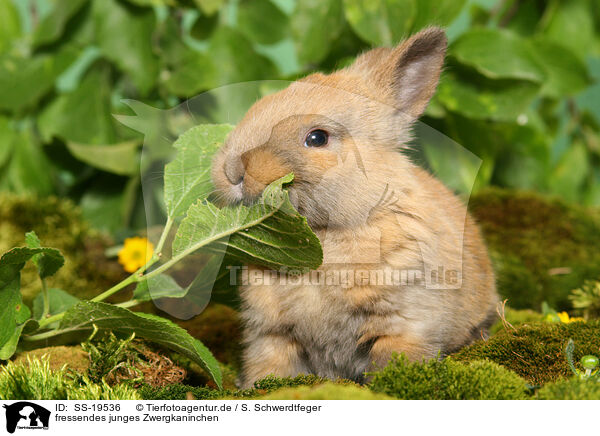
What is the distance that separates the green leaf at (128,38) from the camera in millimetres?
2566

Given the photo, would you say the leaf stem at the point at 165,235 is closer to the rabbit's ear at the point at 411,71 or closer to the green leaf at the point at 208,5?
the rabbit's ear at the point at 411,71

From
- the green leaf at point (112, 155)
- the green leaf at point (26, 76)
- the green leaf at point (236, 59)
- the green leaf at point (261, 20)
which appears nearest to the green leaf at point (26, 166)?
the green leaf at point (26, 76)

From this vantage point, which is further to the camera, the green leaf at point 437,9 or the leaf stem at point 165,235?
the green leaf at point 437,9

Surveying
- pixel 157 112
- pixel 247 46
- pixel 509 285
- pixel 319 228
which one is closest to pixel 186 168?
pixel 157 112

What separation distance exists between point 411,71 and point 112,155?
1522 mm

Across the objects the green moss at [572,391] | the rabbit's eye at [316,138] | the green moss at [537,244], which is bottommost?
the green moss at [537,244]

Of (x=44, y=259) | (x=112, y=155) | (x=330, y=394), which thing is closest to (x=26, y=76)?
(x=112, y=155)

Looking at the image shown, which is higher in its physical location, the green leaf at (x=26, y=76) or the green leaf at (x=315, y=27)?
the green leaf at (x=315, y=27)

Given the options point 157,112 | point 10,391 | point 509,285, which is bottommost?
point 509,285

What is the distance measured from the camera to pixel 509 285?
2.04 meters

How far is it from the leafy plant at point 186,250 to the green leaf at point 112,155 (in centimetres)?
119
